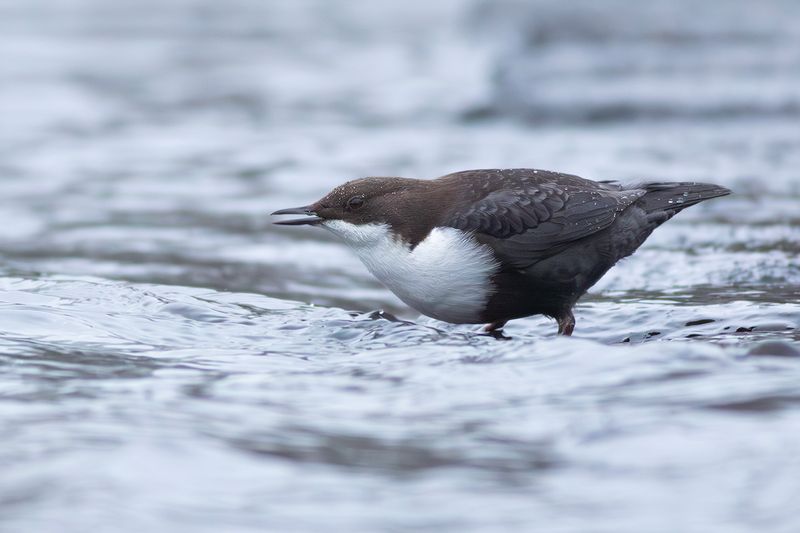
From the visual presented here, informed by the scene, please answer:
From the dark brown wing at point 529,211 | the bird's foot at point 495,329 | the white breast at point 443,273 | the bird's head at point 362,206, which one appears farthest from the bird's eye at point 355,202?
the bird's foot at point 495,329

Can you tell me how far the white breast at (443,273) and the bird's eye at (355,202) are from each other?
193 mm

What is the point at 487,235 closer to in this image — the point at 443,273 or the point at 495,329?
the point at 443,273

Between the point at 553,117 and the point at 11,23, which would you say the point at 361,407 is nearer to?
the point at 553,117

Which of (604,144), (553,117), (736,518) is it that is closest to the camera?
(736,518)

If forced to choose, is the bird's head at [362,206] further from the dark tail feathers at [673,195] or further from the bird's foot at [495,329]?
the dark tail feathers at [673,195]

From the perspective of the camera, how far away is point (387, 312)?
529 cm

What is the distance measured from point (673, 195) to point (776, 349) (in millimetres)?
1379

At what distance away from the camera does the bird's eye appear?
470 centimetres

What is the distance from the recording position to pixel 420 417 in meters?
3.38

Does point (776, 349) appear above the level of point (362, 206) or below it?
below

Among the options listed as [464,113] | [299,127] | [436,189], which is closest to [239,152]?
[299,127]

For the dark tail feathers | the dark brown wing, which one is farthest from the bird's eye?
the dark tail feathers

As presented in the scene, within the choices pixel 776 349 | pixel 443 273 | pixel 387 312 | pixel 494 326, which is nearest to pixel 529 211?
pixel 443 273

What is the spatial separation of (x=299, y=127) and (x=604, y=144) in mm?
3191
